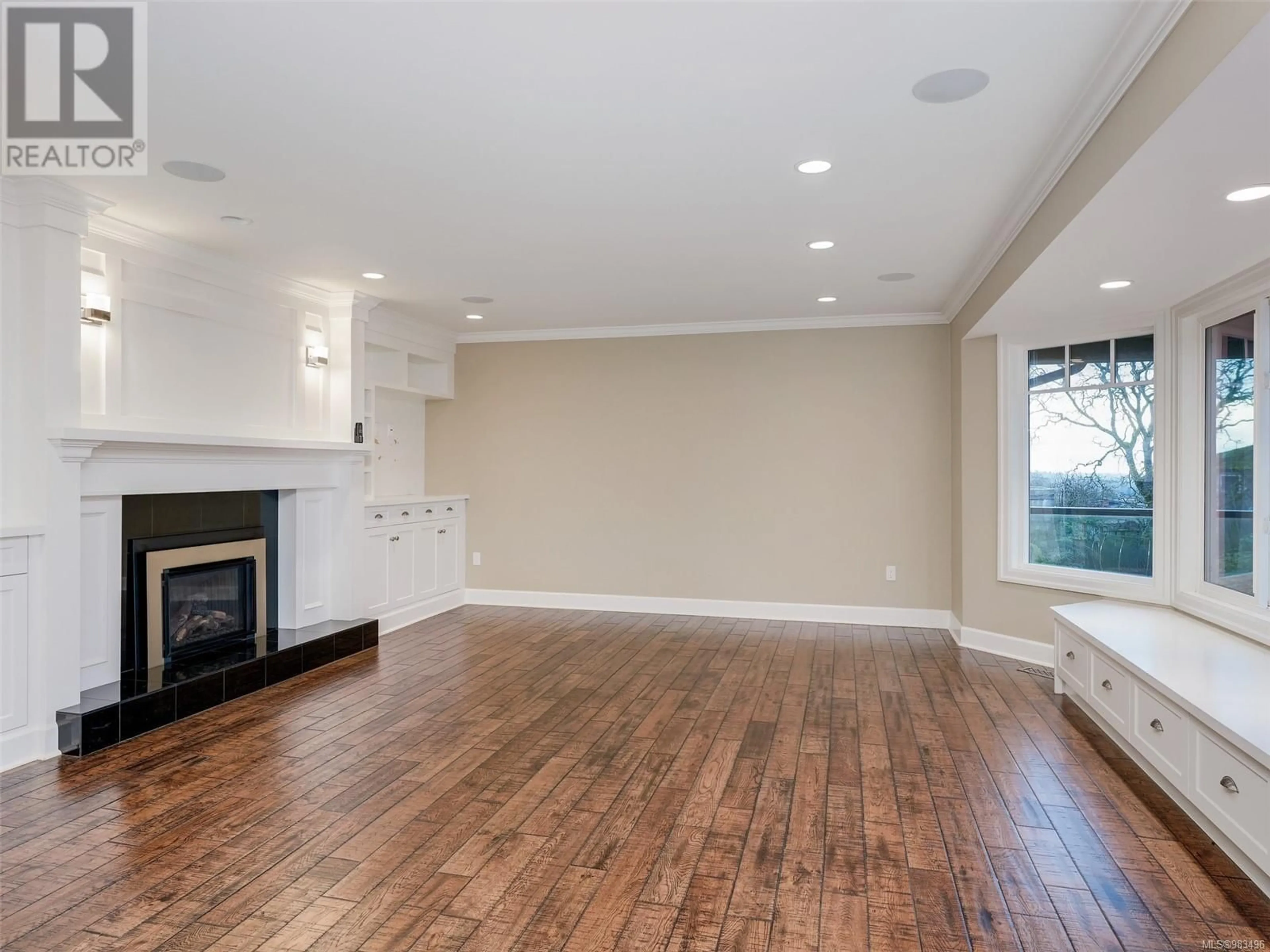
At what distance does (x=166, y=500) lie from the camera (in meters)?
4.46

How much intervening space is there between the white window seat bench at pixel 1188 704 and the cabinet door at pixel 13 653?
15.1 ft

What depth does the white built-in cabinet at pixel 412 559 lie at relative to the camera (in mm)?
5910

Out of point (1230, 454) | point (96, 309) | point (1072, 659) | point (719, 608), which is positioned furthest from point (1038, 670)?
point (96, 309)

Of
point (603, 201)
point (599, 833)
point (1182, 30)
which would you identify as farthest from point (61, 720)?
point (1182, 30)

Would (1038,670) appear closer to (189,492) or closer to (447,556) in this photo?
(447,556)

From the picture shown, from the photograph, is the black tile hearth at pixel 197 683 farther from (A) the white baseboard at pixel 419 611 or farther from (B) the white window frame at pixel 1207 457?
(B) the white window frame at pixel 1207 457

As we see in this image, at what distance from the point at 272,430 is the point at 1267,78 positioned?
506 centimetres

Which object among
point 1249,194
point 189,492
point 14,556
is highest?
point 1249,194

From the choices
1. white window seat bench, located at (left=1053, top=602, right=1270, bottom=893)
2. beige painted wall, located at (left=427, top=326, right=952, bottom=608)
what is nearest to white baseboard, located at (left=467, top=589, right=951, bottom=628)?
beige painted wall, located at (left=427, top=326, right=952, bottom=608)

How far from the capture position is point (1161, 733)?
306 cm

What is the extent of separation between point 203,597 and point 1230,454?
5663mm

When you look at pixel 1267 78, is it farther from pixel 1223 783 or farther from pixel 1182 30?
pixel 1223 783

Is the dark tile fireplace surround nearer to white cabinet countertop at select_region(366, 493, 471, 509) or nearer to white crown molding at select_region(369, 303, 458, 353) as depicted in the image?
white cabinet countertop at select_region(366, 493, 471, 509)

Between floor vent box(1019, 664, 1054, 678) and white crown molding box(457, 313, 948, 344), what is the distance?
272 cm
